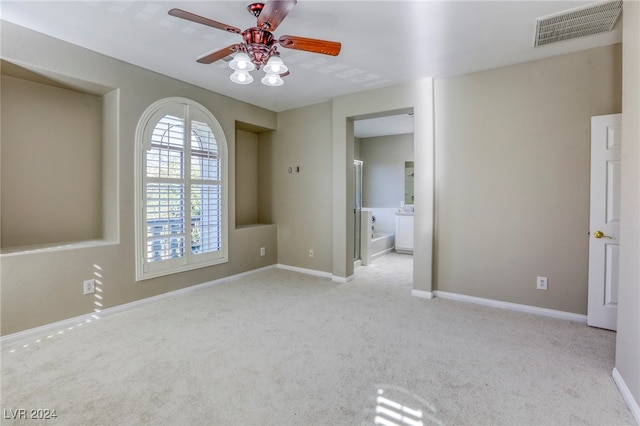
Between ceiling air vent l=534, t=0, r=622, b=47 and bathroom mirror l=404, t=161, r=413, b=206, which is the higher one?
ceiling air vent l=534, t=0, r=622, b=47

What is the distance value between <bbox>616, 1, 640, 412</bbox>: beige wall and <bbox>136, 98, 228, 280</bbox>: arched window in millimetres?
4109

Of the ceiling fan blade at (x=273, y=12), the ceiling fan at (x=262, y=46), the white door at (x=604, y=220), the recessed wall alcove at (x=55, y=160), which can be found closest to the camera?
the ceiling fan blade at (x=273, y=12)

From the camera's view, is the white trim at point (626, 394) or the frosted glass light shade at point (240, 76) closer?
the white trim at point (626, 394)

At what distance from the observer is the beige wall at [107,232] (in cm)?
264

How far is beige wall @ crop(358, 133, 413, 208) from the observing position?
733 centimetres

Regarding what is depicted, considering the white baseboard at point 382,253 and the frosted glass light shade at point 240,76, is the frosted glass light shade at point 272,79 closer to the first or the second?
the frosted glass light shade at point 240,76

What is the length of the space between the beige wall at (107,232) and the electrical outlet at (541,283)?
12.8 feet

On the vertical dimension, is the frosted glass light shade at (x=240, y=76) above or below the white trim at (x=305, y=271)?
above

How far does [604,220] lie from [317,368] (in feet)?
9.75

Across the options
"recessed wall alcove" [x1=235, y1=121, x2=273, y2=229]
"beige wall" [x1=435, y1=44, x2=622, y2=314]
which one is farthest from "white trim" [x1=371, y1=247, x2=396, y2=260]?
"beige wall" [x1=435, y1=44, x2=622, y2=314]

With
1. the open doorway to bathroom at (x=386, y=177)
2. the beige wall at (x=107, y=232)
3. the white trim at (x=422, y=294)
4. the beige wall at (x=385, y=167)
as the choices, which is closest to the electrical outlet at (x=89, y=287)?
the beige wall at (x=107, y=232)

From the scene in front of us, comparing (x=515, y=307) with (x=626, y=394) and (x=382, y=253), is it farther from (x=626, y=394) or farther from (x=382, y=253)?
(x=382, y=253)

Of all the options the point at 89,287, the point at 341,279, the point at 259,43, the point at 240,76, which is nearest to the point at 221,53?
the point at 240,76

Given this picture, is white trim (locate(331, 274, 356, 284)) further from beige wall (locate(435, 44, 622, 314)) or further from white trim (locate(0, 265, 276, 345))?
white trim (locate(0, 265, 276, 345))
